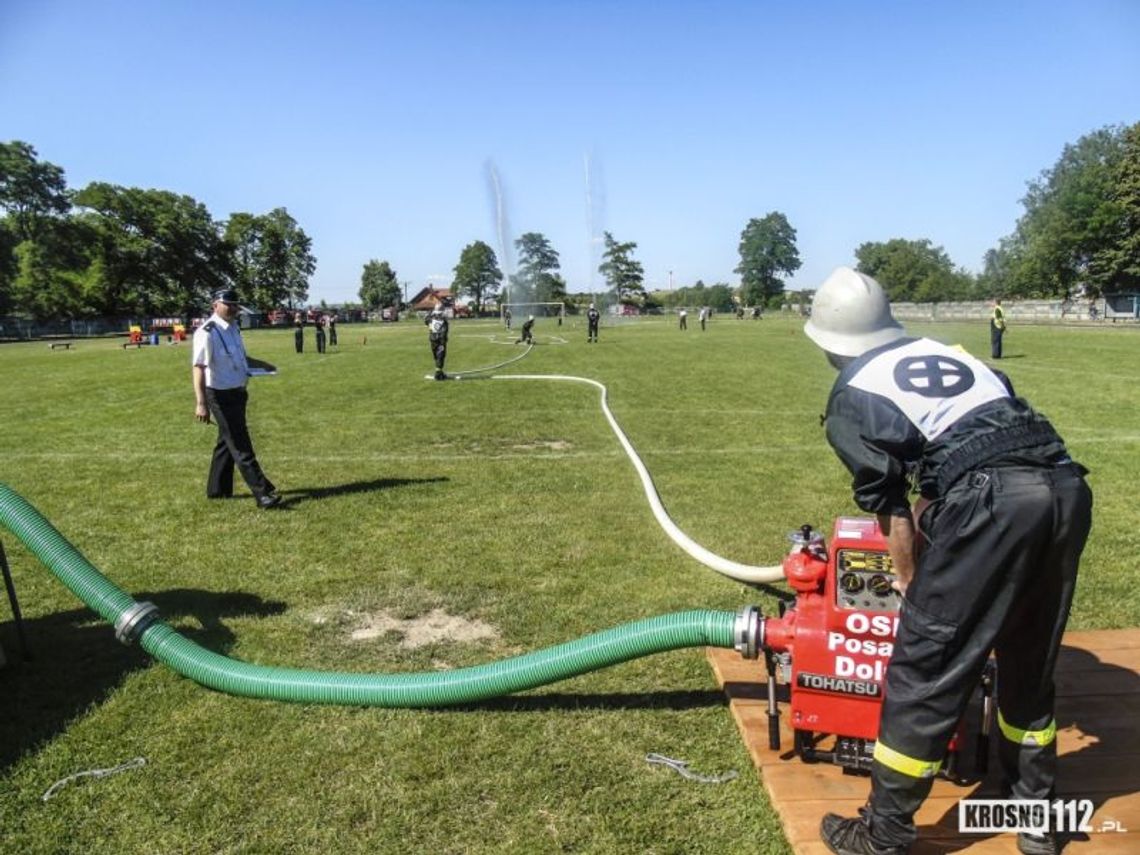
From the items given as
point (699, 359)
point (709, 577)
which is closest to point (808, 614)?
Answer: point (709, 577)

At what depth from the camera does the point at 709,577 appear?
5.58 m

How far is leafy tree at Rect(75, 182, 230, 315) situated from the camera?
252 feet

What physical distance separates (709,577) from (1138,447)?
7.67 m

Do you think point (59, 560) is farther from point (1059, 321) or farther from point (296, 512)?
point (1059, 321)

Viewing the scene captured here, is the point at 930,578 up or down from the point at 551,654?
up

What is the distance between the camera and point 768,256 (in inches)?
4946

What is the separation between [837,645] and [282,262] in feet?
362

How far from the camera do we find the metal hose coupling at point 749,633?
129 inches

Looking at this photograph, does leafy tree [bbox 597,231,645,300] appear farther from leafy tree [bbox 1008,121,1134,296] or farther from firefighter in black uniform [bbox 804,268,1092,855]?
firefighter in black uniform [bbox 804,268,1092,855]

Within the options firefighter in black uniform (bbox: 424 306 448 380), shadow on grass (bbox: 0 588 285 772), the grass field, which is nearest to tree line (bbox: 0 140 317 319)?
firefighter in black uniform (bbox: 424 306 448 380)

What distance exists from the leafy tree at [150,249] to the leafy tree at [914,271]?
92.1m

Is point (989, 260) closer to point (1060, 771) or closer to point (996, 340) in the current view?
point (996, 340)

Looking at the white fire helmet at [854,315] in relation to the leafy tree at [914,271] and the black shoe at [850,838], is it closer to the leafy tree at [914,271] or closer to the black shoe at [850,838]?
the black shoe at [850,838]

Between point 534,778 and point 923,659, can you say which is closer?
point 923,659
